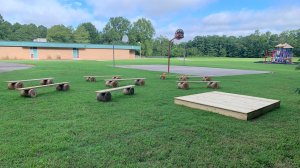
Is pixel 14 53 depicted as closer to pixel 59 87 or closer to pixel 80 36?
pixel 80 36

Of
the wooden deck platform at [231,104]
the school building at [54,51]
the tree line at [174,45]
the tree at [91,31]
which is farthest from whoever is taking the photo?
the tree at [91,31]

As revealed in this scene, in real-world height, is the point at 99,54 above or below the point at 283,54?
above

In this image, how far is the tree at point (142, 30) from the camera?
89938mm

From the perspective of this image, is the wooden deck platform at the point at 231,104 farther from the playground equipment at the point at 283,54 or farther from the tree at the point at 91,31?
the tree at the point at 91,31

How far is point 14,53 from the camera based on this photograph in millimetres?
44688

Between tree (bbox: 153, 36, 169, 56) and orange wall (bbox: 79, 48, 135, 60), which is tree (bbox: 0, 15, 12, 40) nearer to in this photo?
orange wall (bbox: 79, 48, 135, 60)

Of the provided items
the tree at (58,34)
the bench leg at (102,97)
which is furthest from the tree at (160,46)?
the bench leg at (102,97)

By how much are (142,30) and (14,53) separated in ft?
181

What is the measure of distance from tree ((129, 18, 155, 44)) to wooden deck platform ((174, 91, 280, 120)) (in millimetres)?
85114


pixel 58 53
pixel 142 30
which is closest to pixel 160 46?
pixel 142 30

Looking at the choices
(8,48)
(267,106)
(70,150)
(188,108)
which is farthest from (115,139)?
(8,48)

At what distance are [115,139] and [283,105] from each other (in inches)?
174

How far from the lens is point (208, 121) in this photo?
4.41 m

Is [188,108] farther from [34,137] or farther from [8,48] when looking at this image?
[8,48]
